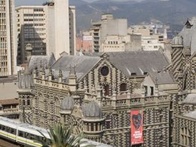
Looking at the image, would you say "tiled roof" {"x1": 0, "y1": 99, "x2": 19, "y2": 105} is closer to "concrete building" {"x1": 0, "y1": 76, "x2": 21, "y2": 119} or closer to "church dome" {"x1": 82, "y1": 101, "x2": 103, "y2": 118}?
"concrete building" {"x1": 0, "y1": 76, "x2": 21, "y2": 119}

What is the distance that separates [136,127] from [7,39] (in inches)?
4021

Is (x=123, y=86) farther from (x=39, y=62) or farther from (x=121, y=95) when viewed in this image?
(x=39, y=62)

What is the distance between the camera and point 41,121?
3150 inches

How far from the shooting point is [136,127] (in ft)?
217

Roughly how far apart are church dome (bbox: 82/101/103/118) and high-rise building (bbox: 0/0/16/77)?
101670 mm

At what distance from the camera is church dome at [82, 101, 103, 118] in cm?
6100

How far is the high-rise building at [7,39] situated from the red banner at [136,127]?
9869 centimetres

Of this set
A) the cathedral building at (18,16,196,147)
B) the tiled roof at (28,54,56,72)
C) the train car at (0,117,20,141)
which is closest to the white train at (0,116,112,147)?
the train car at (0,117,20,141)

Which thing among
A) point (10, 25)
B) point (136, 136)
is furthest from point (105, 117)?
point (10, 25)

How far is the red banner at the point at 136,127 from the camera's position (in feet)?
216

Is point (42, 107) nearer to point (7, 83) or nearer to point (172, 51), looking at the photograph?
point (172, 51)

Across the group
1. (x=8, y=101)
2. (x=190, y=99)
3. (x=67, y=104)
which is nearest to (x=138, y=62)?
(x=190, y=99)

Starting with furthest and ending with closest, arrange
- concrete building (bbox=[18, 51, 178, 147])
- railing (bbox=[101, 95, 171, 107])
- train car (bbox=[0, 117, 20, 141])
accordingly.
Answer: train car (bbox=[0, 117, 20, 141]) → railing (bbox=[101, 95, 171, 107]) → concrete building (bbox=[18, 51, 178, 147])

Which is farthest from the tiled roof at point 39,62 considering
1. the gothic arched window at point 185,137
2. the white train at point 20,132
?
the gothic arched window at point 185,137
